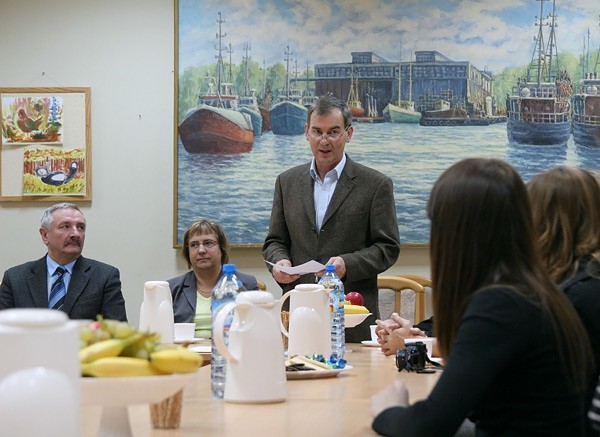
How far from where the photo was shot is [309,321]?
277cm

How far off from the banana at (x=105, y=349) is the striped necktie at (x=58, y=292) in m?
2.93

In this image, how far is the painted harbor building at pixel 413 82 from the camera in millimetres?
5328

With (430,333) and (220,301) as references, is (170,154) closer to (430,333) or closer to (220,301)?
(430,333)

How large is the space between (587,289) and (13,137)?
13.3ft

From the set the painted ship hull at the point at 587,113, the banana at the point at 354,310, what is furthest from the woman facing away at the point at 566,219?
the painted ship hull at the point at 587,113

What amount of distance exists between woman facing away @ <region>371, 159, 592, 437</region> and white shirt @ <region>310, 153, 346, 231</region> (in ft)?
7.77

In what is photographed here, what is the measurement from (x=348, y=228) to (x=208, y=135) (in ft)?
5.40

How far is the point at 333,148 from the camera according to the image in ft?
12.9

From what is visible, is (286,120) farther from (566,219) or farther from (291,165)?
(566,219)

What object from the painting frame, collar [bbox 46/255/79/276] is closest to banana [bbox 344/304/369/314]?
collar [bbox 46/255/79/276]

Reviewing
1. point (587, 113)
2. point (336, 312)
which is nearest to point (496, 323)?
point (336, 312)

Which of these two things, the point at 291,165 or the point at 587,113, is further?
the point at 587,113

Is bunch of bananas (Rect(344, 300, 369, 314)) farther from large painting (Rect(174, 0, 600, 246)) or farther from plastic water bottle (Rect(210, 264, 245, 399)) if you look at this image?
large painting (Rect(174, 0, 600, 246))

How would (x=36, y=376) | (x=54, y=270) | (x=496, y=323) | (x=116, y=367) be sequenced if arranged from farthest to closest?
1. (x=54, y=270)
2. (x=496, y=323)
3. (x=116, y=367)
4. (x=36, y=376)
